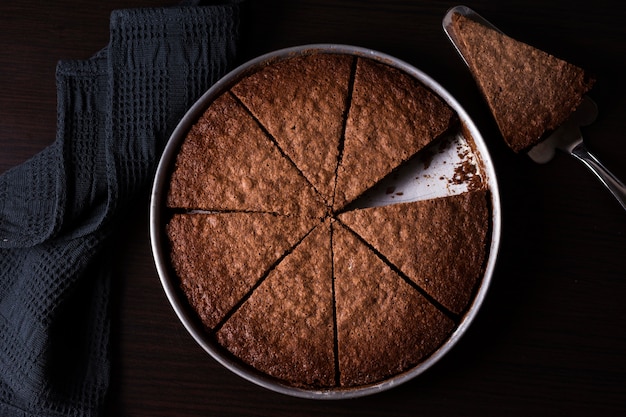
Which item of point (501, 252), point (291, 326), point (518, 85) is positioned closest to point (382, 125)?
point (518, 85)

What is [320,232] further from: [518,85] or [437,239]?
[518,85]

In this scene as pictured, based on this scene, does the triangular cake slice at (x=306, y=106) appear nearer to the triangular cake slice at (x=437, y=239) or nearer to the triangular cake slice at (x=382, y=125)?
the triangular cake slice at (x=382, y=125)

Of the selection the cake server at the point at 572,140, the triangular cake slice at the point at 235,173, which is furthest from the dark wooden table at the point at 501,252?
the triangular cake slice at the point at 235,173

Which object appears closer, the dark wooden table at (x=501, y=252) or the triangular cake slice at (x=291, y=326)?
the triangular cake slice at (x=291, y=326)

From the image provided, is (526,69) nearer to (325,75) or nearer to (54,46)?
(325,75)

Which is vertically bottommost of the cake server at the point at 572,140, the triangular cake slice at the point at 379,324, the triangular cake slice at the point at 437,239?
the triangular cake slice at the point at 379,324

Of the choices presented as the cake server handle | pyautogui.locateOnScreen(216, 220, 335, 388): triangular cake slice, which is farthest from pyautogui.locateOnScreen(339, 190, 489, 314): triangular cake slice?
the cake server handle

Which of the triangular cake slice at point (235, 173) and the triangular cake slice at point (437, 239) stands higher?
the triangular cake slice at point (235, 173)
